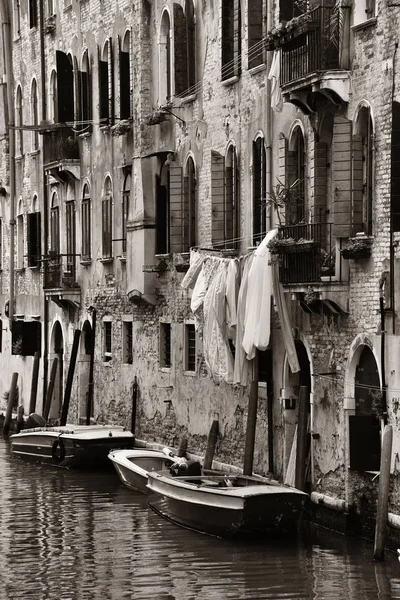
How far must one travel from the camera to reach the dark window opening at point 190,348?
27.0m

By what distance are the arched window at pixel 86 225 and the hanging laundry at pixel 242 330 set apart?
33.0 ft

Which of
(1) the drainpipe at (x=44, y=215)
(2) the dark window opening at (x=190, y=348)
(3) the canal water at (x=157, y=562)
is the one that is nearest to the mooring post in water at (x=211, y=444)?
(3) the canal water at (x=157, y=562)

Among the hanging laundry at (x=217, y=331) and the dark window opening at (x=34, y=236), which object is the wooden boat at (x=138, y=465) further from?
the dark window opening at (x=34, y=236)

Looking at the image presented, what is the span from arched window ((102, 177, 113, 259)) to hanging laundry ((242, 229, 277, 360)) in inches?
369

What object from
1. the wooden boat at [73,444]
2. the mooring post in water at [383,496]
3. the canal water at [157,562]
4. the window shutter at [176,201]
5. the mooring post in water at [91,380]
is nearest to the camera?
the canal water at [157,562]

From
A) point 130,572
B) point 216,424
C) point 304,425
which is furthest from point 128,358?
point 130,572

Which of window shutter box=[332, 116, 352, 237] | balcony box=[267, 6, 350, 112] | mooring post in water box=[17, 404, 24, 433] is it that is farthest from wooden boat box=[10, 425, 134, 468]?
balcony box=[267, 6, 350, 112]

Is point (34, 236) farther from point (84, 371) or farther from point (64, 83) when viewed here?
point (84, 371)

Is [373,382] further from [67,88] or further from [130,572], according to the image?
[67,88]

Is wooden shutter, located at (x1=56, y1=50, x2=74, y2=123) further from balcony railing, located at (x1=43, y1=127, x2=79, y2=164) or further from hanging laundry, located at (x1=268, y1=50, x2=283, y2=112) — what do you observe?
hanging laundry, located at (x1=268, y1=50, x2=283, y2=112)

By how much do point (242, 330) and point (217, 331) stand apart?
92cm

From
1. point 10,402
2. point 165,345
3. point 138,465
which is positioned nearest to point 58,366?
point 10,402

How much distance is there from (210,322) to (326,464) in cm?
372

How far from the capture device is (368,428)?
19.3 meters
